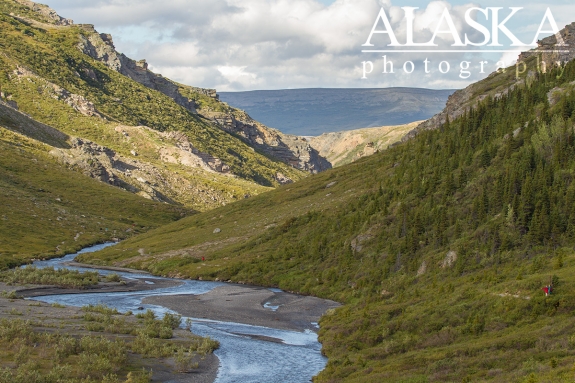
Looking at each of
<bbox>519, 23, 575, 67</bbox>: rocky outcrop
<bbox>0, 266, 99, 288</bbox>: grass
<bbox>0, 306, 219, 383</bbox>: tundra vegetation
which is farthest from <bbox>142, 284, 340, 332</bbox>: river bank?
<bbox>519, 23, 575, 67</bbox>: rocky outcrop

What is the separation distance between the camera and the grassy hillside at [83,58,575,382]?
40562mm

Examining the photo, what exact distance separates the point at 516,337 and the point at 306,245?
218ft

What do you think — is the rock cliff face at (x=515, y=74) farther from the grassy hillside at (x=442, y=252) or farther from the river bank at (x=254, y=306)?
the river bank at (x=254, y=306)

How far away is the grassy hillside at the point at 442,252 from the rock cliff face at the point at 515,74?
49.4ft

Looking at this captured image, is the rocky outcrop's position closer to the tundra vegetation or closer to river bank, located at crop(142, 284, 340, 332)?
river bank, located at crop(142, 284, 340, 332)

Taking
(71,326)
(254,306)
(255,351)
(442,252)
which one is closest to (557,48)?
(442,252)

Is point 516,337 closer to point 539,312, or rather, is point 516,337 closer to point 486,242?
point 539,312

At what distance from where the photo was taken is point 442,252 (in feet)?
233

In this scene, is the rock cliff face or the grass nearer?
the grass

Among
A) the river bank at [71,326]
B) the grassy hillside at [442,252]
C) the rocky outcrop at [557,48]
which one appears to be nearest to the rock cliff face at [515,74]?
the rocky outcrop at [557,48]

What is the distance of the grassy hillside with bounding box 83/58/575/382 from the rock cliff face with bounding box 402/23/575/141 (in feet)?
49.4

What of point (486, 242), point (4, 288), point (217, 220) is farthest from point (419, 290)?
point (217, 220)

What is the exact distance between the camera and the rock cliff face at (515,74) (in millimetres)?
129250

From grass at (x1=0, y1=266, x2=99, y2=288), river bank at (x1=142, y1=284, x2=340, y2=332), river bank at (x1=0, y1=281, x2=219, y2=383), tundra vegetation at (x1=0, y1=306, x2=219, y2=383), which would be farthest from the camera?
grass at (x1=0, y1=266, x2=99, y2=288)
